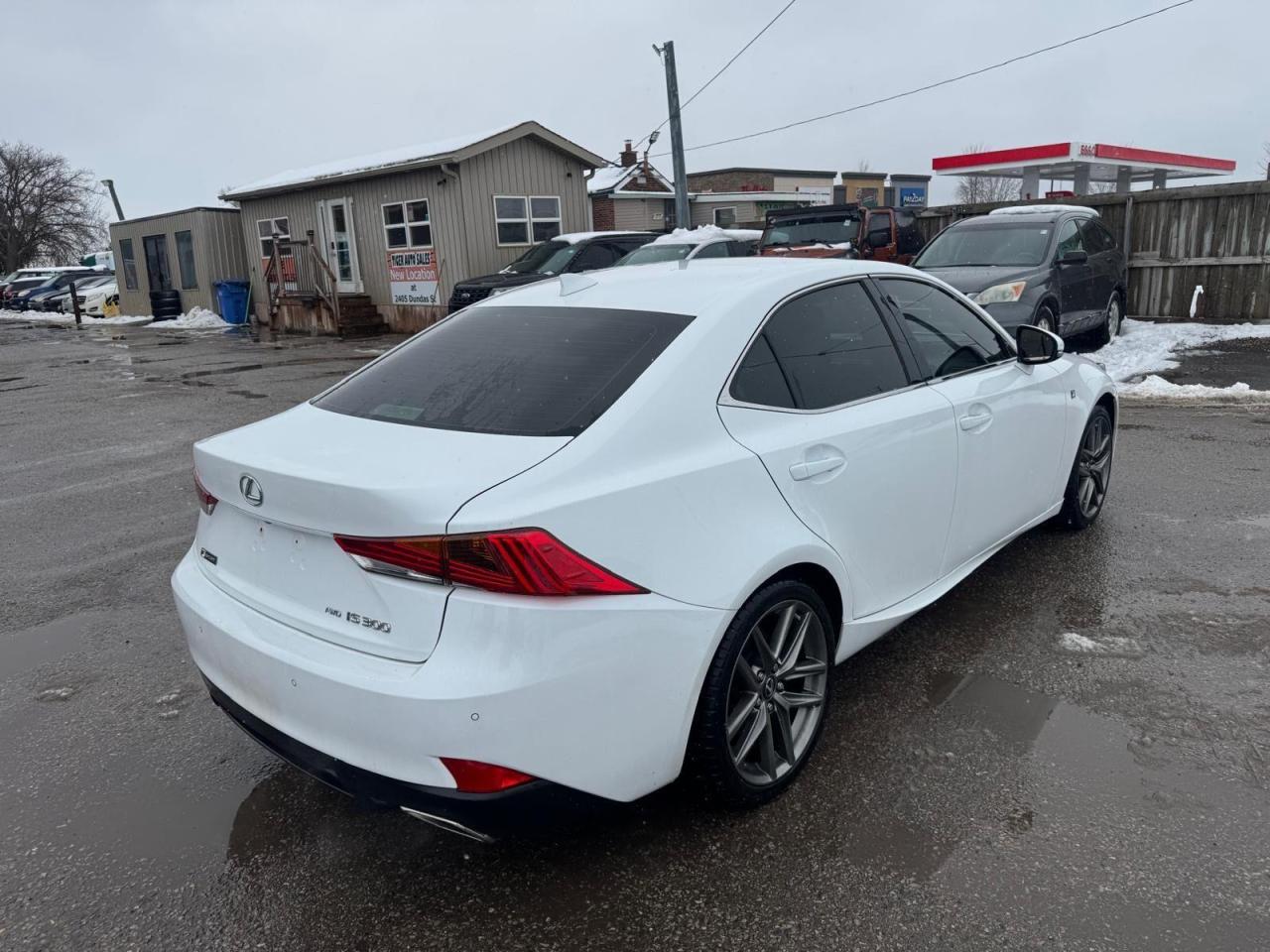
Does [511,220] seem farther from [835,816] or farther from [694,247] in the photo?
[835,816]

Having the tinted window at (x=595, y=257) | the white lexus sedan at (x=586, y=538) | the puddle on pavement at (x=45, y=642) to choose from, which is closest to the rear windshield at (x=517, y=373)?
the white lexus sedan at (x=586, y=538)

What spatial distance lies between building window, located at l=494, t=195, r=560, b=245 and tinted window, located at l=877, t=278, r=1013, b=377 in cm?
1676

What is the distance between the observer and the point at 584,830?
2.80 m

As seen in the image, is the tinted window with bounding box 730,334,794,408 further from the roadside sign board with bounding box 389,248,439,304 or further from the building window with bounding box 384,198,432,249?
the building window with bounding box 384,198,432,249

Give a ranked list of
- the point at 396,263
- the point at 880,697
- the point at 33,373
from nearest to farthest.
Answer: the point at 880,697 → the point at 33,373 → the point at 396,263

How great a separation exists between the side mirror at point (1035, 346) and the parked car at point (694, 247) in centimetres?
1039

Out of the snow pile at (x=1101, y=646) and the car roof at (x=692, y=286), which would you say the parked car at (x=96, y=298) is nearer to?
the car roof at (x=692, y=286)

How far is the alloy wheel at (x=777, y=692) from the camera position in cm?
273

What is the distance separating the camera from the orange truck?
15055 millimetres

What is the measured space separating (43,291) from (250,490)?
40.9 meters

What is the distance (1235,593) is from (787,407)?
2.71 m

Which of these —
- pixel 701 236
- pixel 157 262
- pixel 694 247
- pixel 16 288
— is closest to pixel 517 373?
pixel 694 247

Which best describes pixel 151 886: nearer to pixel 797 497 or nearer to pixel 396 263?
pixel 797 497

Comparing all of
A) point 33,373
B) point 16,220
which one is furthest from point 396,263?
point 16,220
